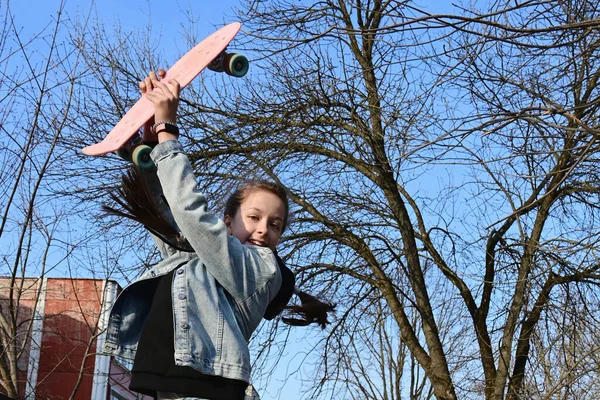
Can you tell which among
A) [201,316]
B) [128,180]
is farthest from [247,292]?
[128,180]

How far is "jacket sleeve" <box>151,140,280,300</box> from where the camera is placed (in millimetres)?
2348

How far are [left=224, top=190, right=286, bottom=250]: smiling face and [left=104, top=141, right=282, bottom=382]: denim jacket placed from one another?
0.30 feet

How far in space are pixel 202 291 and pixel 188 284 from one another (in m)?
0.05

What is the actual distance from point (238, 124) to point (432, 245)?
2875mm

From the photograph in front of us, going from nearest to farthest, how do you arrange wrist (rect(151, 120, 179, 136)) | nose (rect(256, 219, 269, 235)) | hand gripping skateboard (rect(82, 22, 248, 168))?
1. wrist (rect(151, 120, 179, 136))
2. hand gripping skateboard (rect(82, 22, 248, 168))
3. nose (rect(256, 219, 269, 235))

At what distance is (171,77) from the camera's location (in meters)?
2.69

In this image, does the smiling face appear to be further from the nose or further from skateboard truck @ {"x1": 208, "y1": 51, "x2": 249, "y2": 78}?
skateboard truck @ {"x1": 208, "y1": 51, "x2": 249, "y2": 78}

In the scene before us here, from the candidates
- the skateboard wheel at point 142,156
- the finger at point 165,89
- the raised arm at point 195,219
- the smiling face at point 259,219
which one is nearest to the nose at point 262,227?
the smiling face at point 259,219

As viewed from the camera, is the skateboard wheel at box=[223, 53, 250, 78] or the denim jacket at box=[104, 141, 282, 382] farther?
the skateboard wheel at box=[223, 53, 250, 78]

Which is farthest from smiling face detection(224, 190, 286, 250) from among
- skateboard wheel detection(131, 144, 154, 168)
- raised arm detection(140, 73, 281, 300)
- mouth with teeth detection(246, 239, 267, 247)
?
skateboard wheel detection(131, 144, 154, 168)

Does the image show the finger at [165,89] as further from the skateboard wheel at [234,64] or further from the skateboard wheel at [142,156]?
the skateboard wheel at [234,64]

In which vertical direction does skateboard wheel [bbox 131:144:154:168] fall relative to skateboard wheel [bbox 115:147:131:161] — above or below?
below

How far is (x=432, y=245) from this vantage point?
10.0m

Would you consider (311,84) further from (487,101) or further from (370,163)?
(487,101)
